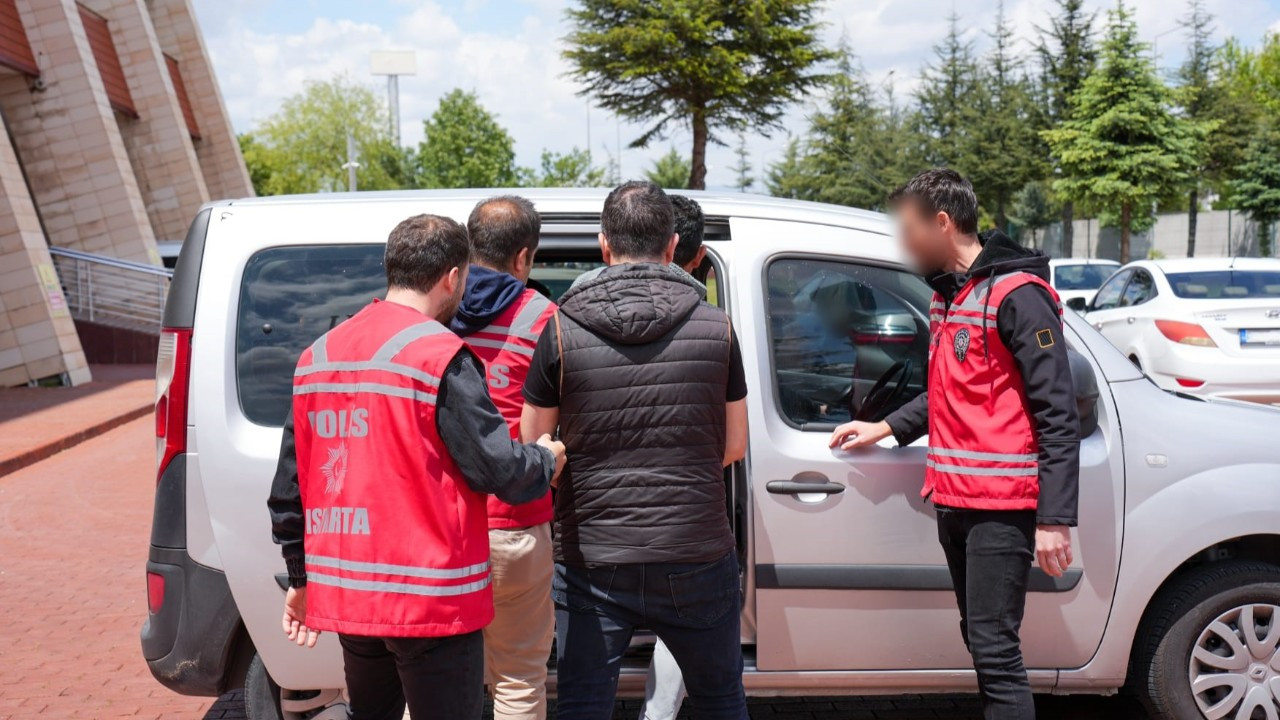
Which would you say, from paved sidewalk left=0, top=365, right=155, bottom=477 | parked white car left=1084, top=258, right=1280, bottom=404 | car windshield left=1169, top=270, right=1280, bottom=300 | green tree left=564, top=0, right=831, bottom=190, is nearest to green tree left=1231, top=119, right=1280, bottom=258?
green tree left=564, top=0, right=831, bottom=190

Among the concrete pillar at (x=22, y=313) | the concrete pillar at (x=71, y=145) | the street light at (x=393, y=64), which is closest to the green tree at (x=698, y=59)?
the concrete pillar at (x=71, y=145)

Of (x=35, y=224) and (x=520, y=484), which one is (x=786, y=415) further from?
(x=35, y=224)

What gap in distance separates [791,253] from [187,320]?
1.89 metres

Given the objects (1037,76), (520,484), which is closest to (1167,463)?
(520,484)

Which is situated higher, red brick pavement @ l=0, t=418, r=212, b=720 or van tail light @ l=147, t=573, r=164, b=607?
van tail light @ l=147, t=573, r=164, b=607

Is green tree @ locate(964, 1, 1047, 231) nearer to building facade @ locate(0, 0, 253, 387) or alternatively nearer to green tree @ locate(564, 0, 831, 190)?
green tree @ locate(564, 0, 831, 190)

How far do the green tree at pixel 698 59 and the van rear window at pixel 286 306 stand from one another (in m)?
27.8

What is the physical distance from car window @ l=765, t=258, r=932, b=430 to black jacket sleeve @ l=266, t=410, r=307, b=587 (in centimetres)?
156

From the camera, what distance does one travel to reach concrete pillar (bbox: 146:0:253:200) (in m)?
31.0

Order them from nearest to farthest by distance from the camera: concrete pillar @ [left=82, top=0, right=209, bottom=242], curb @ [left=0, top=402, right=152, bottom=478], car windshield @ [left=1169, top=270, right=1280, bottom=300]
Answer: curb @ [left=0, top=402, right=152, bottom=478] < car windshield @ [left=1169, top=270, right=1280, bottom=300] < concrete pillar @ [left=82, top=0, right=209, bottom=242]

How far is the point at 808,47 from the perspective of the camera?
105ft

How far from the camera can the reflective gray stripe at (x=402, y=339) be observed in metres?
2.39

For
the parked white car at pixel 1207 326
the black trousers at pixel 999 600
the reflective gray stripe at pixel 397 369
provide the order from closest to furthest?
the reflective gray stripe at pixel 397 369
the black trousers at pixel 999 600
the parked white car at pixel 1207 326

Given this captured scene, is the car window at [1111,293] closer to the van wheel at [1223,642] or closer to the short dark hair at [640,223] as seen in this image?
the van wheel at [1223,642]
